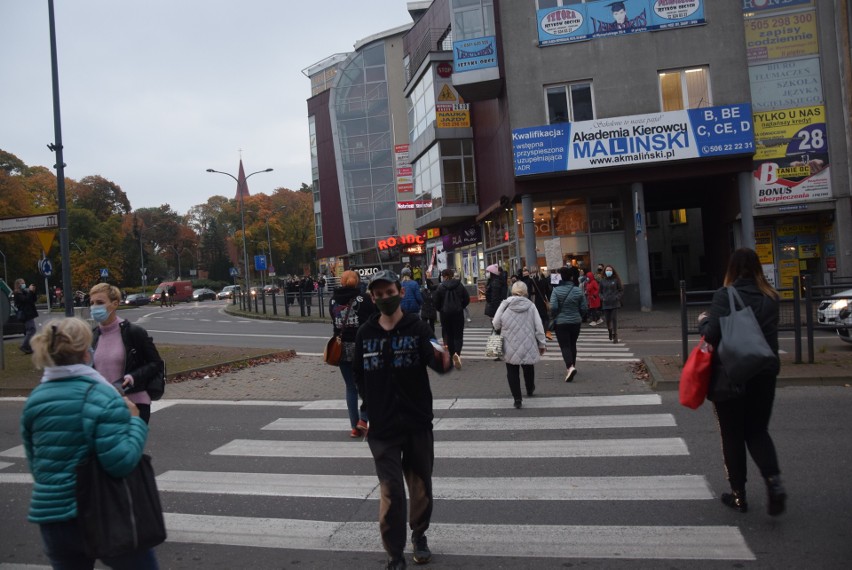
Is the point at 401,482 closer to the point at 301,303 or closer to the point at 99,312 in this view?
the point at 99,312

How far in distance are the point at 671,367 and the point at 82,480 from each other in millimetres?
9205

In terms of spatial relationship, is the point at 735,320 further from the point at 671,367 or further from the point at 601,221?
the point at 601,221

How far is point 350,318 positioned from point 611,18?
19.0m

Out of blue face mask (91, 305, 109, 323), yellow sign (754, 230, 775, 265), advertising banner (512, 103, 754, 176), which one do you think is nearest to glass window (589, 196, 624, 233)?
advertising banner (512, 103, 754, 176)

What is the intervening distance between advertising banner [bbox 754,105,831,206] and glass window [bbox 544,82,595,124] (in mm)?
5508

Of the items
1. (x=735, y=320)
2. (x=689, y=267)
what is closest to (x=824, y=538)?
(x=735, y=320)

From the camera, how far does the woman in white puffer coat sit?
9.02 metres

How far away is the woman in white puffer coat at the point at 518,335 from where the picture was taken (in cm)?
902

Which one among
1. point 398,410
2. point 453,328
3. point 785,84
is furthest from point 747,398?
point 785,84

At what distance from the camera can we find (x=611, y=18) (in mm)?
22484

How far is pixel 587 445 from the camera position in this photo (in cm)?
704

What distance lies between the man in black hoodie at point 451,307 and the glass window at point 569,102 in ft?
39.9

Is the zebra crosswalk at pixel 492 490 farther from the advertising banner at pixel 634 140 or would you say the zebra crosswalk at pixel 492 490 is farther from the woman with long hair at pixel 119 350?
the advertising banner at pixel 634 140

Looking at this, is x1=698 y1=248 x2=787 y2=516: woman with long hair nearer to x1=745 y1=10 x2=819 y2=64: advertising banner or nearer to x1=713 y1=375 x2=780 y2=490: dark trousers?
x1=713 y1=375 x2=780 y2=490: dark trousers
